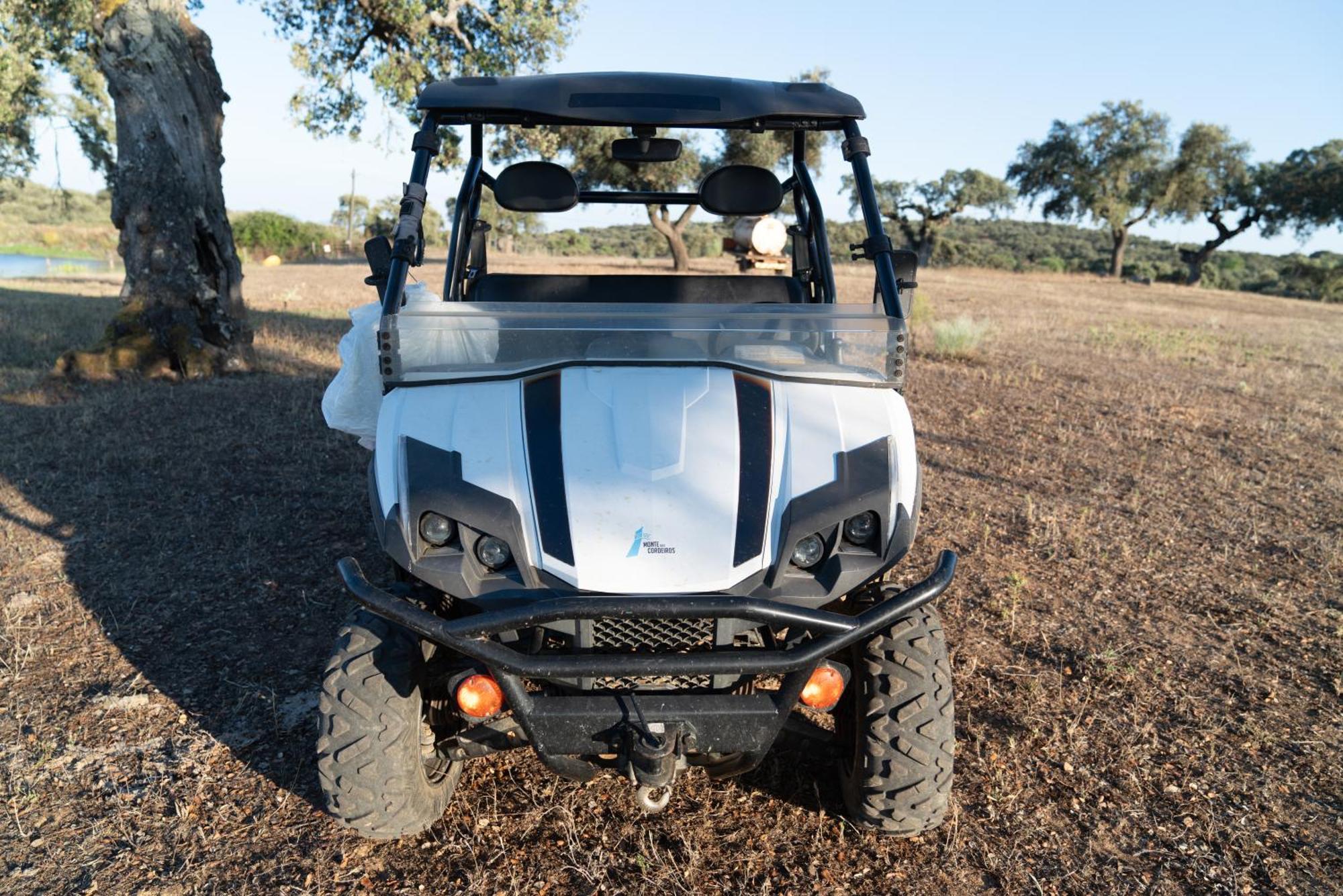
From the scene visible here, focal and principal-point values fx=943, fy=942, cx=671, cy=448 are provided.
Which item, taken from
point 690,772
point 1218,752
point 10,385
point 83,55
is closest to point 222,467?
point 10,385

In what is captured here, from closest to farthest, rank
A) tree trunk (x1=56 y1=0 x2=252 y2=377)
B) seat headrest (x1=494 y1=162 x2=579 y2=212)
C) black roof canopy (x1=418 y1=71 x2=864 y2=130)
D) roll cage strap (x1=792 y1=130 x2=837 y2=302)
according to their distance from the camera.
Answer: black roof canopy (x1=418 y1=71 x2=864 y2=130) → seat headrest (x1=494 y1=162 x2=579 y2=212) → roll cage strap (x1=792 y1=130 x2=837 y2=302) → tree trunk (x1=56 y1=0 x2=252 y2=377)

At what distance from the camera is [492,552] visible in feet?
7.55

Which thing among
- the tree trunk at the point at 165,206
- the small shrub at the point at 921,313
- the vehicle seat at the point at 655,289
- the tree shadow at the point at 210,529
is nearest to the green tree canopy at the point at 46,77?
the tree trunk at the point at 165,206

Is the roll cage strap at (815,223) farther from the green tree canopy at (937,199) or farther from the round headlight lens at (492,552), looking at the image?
the green tree canopy at (937,199)

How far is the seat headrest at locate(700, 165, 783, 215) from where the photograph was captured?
382 cm

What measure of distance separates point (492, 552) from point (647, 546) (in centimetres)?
39

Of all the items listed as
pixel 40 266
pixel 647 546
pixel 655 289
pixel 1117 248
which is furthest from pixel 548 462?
pixel 1117 248

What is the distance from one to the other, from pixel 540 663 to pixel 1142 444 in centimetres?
648

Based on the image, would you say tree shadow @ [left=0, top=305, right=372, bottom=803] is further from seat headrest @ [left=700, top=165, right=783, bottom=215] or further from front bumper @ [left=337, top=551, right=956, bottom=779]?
seat headrest @ [left=700, top=165, right=783, bottom=215]

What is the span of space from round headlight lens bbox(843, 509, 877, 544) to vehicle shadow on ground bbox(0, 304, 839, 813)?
761 millimetres

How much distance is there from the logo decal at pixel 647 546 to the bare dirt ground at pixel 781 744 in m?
0.95

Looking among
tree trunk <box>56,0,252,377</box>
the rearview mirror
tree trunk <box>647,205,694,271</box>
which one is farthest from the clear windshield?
tree trunk <box>647,205,694,271</box>

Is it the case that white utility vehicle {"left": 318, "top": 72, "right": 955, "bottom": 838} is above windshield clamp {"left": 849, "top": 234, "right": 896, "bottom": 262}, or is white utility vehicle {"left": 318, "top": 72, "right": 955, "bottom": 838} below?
below

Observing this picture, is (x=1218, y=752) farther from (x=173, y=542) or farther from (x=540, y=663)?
(x=173, y=542)
